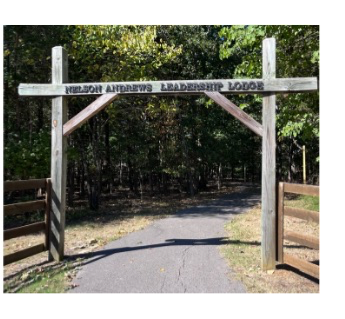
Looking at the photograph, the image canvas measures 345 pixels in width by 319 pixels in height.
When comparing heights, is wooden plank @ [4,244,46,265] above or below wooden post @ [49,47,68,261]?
below

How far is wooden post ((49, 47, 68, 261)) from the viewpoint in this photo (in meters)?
5.72

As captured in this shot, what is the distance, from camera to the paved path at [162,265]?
4.58 meters

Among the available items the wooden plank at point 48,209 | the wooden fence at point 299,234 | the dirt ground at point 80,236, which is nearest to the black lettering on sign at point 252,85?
the wooden fence at point 299,234

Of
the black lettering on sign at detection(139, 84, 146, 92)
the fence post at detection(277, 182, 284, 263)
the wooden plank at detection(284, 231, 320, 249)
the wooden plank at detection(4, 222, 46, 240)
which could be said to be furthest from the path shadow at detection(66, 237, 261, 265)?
the black lettering on sign at detection(139, 84, 146, 92)

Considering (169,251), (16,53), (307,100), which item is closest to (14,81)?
(16,53)

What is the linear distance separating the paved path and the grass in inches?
8.0

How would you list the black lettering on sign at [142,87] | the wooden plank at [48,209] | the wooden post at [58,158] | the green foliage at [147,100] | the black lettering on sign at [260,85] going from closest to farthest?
1. the black lettering on sign at [260,85]
2. the black lettering on sign at [142,87]
3. the wooden post at [58,158]
4. the wooden plank at [48,209]
5. the green foliage at [147,100]

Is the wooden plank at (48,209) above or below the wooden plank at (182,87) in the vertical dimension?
below

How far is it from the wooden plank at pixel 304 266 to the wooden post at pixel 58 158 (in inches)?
156

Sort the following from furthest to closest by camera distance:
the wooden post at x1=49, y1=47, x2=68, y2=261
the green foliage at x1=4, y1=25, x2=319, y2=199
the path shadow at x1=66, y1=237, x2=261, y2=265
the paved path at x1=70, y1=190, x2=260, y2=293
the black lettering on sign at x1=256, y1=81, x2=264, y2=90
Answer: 1. the green foliage at x1=4, y1=25, x2=319, y2=199
2. the path shadow at x1=66, y1=237, x2=261, y2=265
3. the wooden post at x1=49, y1=47, x2=68, y2=261
4. the black lettering on sign at x1=256, y1=81, x2=264, y2=90
5. the paved path at x1=70, y1=190, x2=260, y2=293

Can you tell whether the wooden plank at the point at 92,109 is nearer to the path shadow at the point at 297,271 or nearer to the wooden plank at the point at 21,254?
the wooden plank at the point at 21,254

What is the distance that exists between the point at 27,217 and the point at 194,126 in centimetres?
976

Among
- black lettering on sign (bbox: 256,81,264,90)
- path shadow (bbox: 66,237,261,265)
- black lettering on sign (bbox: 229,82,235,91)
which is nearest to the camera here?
black lettering on sign (bbox: 256,81,264,90)

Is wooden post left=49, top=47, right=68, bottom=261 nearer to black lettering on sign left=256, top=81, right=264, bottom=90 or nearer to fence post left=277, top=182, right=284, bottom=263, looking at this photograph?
black lettering on sign left=256, top=81, right=264, bottom=90
